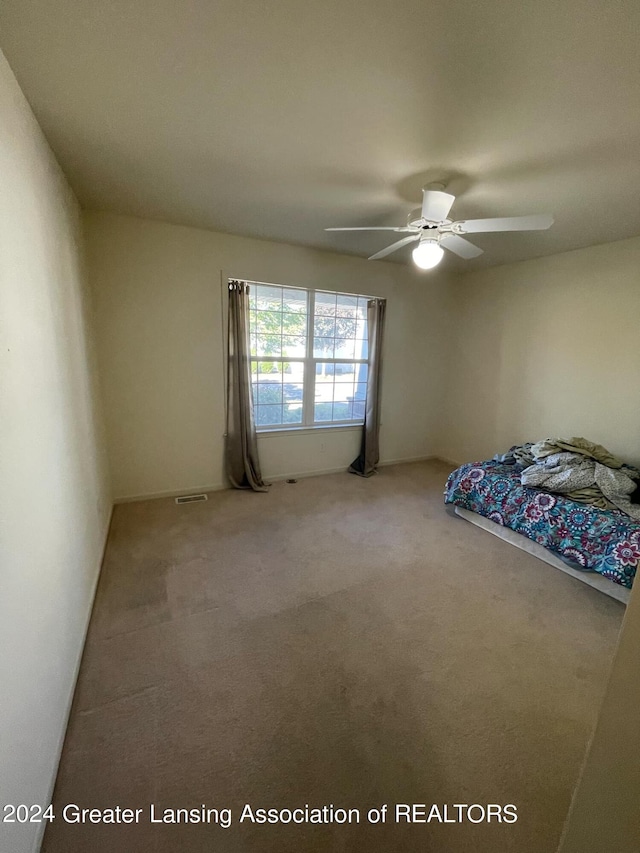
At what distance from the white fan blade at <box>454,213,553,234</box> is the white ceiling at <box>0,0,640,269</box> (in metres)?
0.27

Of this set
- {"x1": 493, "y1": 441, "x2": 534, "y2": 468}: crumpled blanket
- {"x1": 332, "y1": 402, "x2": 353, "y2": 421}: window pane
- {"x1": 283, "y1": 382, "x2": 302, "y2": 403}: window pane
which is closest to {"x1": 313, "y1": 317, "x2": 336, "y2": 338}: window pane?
{"x1": 283, "y1": 382, "x2": 302, "y2": 403}: window pane

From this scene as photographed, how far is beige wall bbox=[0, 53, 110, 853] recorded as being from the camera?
1.01 m

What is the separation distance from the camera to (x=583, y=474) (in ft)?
8.89

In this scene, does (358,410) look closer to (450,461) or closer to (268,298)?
(450,461)

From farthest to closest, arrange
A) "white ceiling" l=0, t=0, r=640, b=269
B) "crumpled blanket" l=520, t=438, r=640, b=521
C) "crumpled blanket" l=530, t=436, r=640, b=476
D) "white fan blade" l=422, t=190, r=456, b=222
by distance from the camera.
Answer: "crumpled blanket" l=530, t=436, r=640, b=476 → "crumpled blanket" l=520, t=438, r=640, b=521 → "white fan blade" l=422, t=190, r=456, b=222 → "white ceiling" l=0, t=0, r=640, b=269

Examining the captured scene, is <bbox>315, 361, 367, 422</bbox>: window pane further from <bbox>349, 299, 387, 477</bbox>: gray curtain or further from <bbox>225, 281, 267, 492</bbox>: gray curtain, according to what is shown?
<bbox>225, 281, 267, 492</bbox>: gray curtain

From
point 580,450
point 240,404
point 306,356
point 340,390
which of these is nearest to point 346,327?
point 306,356

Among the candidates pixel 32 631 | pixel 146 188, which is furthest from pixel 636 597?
pixel 146 188

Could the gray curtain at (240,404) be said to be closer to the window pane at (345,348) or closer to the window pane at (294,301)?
the window pane at (294,301)

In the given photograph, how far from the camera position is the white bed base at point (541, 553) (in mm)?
2244

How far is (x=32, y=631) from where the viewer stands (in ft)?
3.77

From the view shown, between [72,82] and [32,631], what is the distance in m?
2.12

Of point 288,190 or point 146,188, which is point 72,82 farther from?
point 288,190

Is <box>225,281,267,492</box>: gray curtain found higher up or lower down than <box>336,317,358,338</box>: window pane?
lower down
